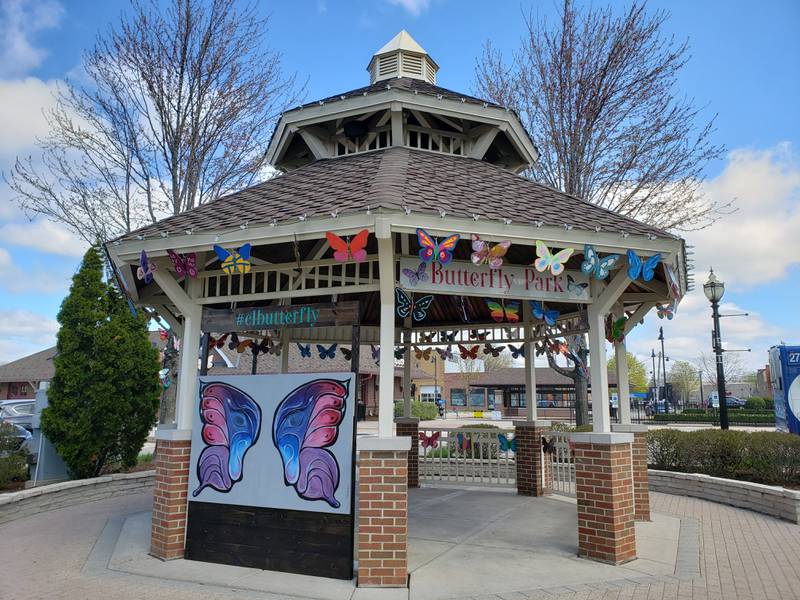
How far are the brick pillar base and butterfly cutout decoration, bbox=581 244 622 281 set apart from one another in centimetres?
531

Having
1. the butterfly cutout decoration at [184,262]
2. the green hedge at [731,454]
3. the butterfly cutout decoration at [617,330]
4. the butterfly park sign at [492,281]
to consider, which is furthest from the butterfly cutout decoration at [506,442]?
the butterfly cutout decoration at [184,262]

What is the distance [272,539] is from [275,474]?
28.4 inches

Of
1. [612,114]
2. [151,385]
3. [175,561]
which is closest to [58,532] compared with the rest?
[175,561]

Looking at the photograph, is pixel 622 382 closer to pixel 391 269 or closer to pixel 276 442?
pixel 391 269

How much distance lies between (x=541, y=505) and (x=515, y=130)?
6818mm

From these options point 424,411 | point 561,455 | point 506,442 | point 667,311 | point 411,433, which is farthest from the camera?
point 424,411

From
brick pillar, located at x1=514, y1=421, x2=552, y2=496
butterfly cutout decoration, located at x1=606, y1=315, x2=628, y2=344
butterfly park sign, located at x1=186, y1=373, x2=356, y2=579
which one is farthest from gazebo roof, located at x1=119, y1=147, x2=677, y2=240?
brick pillar, located at x1=514, y1=421, x2=552, y2=496

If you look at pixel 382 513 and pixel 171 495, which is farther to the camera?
pixel 171 495

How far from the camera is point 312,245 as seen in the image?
8.85m

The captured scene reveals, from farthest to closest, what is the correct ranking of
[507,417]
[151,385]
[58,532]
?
[507,417] < [151,385] < [58,532]

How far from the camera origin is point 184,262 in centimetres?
659

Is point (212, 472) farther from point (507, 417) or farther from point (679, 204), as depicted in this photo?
point (507, 417)

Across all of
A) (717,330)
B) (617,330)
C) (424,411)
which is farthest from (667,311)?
(424,411)

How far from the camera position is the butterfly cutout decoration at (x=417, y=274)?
618 cm
